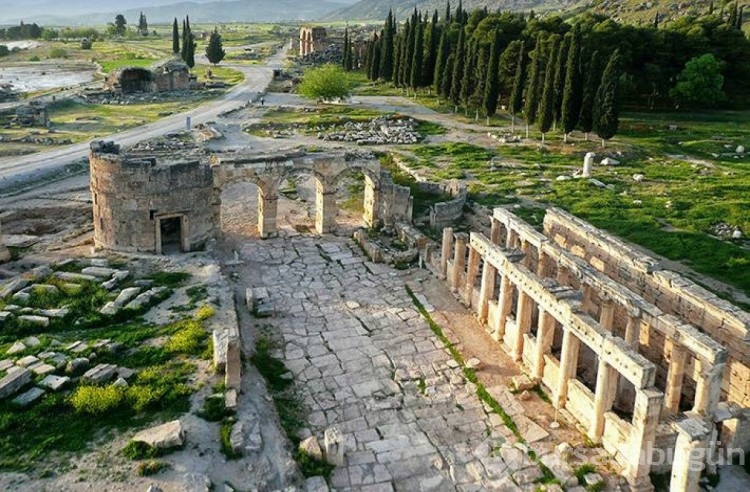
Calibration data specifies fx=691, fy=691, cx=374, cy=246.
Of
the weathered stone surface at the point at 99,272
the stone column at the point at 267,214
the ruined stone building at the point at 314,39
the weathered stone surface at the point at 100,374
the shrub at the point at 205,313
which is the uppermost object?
the ruined stone building at the point at 314,39

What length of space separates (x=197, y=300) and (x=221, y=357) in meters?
4.13

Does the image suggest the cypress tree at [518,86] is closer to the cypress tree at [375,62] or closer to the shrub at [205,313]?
the cypress tree at [375,62]

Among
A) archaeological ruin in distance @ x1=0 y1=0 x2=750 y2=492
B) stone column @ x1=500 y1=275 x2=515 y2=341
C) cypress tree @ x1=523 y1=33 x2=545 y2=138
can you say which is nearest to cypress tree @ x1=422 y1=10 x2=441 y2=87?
archaeological ruin in distance @ x1=0 y1=0 x2=750 y2=492

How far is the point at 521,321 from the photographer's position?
17.8 meters

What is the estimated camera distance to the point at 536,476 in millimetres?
13930

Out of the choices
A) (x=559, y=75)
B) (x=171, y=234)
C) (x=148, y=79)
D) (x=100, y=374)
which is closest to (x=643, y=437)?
(x=100, y=374)

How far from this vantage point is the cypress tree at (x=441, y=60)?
5444 cm

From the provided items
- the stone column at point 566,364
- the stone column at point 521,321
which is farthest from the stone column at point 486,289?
the stone column at point 566,364

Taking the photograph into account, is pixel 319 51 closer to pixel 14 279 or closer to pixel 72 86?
pixel 72 86

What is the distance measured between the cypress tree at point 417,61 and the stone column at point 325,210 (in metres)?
33.4

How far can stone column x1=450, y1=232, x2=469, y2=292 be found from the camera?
22.0 meters

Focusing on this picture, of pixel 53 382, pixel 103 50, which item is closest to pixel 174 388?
pixel 53 382

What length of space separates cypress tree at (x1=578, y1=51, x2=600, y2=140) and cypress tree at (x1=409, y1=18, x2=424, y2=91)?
20.1 metres

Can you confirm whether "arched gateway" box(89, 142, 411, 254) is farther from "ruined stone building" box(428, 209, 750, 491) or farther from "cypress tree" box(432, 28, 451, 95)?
"cypress tree" box(432, 28, 451, 95)
